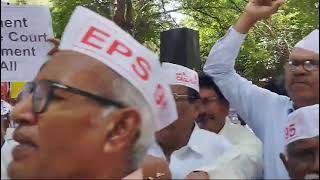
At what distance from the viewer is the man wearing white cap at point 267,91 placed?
120 inches

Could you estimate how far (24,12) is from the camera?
3666 mm

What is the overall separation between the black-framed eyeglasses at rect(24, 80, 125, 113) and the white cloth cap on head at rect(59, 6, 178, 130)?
0.37 feet

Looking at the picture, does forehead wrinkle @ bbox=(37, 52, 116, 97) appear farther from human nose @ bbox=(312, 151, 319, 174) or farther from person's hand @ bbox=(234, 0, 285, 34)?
person's hand @ bbox=(234, 0, 285, 34)

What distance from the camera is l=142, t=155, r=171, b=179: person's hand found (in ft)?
9.37

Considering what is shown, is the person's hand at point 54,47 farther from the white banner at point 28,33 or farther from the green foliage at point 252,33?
the green foliage at point 252,33

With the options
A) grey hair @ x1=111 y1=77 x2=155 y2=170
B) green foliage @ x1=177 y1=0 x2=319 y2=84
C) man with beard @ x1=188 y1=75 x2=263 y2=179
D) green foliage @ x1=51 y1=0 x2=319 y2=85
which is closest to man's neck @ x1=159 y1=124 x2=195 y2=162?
man with beard @ x1=188 y1=75 x2=263 y2=179

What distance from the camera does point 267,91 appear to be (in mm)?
3828

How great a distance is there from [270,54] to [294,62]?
45.1 ft

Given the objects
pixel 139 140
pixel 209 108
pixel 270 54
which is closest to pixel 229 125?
pixel 209 108

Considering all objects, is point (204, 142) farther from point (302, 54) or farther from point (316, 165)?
point (316, 165)

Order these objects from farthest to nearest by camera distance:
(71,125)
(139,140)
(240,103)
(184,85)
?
(184,85), (240,103), (139,140), (71,125)

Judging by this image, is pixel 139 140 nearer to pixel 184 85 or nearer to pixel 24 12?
pixel 24 12

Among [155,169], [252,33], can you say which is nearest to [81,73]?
[155,169]

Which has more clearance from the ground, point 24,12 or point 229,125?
point 24,12
